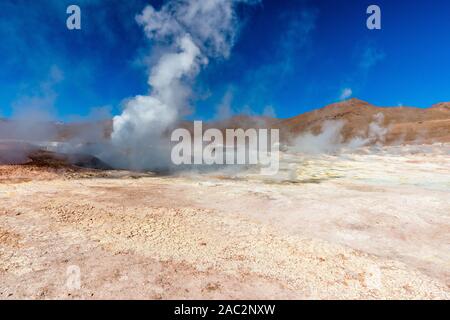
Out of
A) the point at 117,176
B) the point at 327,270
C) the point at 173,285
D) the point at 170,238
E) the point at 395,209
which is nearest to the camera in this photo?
the point at 173,285

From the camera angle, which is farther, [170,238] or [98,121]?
[98,121]

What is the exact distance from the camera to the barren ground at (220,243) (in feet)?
14.3

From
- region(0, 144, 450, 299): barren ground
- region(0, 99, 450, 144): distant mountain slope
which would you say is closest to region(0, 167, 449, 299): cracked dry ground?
region(0, 144, 450, 299): barren ground

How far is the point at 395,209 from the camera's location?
8.23 m

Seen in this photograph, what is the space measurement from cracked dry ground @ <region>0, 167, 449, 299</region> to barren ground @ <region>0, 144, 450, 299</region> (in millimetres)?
18

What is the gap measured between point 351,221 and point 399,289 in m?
2.96

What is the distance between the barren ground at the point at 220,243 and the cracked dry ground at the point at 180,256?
18 millimetres

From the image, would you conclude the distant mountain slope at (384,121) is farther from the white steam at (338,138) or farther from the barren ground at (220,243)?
the barren ground at (220,243)

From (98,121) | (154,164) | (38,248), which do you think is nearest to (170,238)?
(38,248)

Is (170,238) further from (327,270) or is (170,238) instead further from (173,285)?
(327,270)

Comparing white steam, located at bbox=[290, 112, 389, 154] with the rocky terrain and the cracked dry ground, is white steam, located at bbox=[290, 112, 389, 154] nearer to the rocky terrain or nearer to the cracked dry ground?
the rocky terrain

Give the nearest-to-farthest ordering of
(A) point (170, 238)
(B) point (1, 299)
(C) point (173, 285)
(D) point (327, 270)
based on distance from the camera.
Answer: (B) point (1, 299) → (C) point (173, 285) → (D) point (327, 270) → (A) point (170, 238)

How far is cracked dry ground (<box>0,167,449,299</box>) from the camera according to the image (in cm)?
427

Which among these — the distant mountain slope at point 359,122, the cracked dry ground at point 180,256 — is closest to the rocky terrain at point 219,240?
the cracked dry ground at point 180,256
